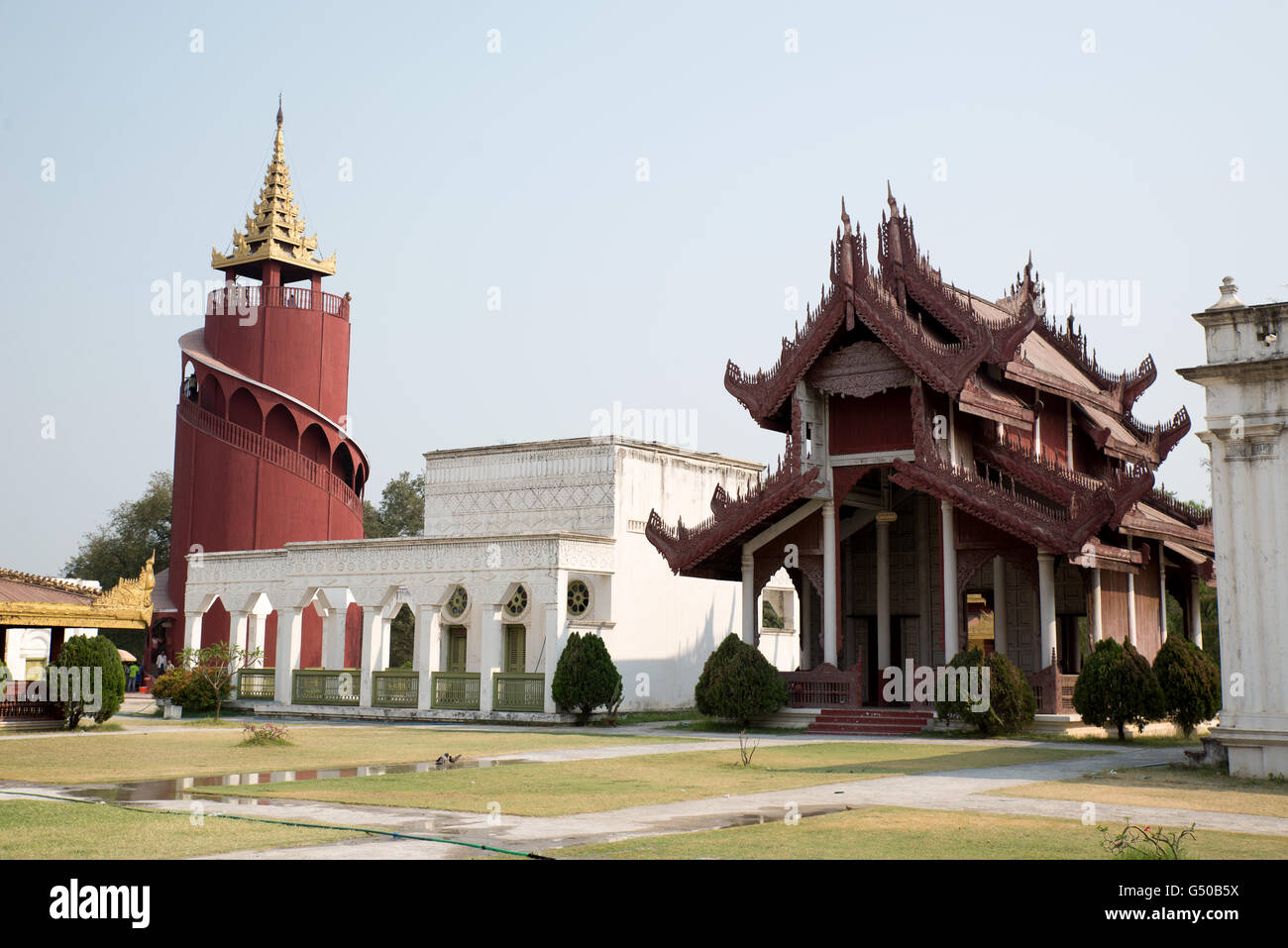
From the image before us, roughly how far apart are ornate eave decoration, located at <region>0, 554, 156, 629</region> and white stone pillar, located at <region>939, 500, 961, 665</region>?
17.1m

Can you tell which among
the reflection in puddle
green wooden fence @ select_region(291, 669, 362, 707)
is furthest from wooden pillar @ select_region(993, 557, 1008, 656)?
green wooden fence @ select_region(291, 669, 362, 707)

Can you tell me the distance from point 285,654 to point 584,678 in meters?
10.4

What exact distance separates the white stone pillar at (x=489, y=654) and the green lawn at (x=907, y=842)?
20269 mm

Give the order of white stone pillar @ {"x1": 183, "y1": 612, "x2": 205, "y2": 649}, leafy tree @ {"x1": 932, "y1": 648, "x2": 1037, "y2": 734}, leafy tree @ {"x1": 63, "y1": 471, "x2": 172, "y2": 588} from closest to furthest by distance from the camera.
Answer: leafy tree @ {"x1": 932, "y1": 648, "x2": 1037, "y2": 734} < white stone pillar @ {"x1": 183, "y1": 612, "x2": 205, "y2": 649} < leafy tree @ {"x1": 63, "y1": 471, "x2": 172, "y2": 588}

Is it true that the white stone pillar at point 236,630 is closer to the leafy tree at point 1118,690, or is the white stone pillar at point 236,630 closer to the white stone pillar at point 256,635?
the white stone pillar at point 256,635

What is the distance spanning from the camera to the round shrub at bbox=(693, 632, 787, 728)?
26938 millimetres

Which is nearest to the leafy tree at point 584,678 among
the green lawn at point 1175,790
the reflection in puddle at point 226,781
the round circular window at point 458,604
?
the round circular window at point 458,604

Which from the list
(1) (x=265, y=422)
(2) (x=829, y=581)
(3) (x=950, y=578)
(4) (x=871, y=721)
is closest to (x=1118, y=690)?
(3) (x=950, y=578)

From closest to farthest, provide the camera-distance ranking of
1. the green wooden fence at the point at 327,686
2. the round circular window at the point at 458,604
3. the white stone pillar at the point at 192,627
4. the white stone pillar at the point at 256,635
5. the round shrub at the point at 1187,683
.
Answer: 1. the round shrub at the point at 1187,683
2. the green wooden fence at the point at 327,686
3. the round circular window at the point at 458,604
4. the white stone pillar at the point at 192,627
5. the white stone pillar at the point at 256,635

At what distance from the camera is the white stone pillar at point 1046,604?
84.9 ft

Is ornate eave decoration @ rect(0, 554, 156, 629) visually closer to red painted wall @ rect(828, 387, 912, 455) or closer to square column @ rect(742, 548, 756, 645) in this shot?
square column @ rect(742, 548, 756, 645)

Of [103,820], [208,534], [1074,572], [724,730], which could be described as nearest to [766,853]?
[103,820]
